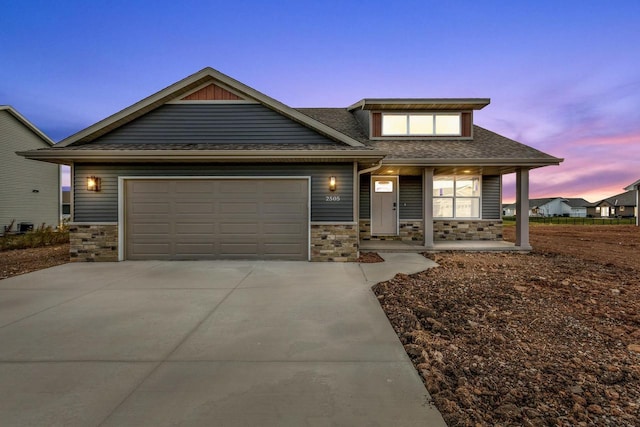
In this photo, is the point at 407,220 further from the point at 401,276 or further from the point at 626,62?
the point at 626,62

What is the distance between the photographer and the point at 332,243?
23.8 ft

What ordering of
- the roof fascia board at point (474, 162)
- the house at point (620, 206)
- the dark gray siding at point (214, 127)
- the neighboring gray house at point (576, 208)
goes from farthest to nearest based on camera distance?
1. the neighboring gray house at point (576, 208)
2. the house at point (620, 206)
3. the roof fascia board at point (474, 162)
4. the dark gray siding at point (214, 127)

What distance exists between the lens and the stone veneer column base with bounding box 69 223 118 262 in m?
7.26

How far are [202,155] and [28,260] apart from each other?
18.6ft

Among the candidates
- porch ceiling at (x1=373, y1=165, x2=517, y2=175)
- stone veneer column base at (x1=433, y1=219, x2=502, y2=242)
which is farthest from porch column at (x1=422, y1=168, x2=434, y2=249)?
stone veneer column base at (x1=433, y1=219, x2=502, y2=242)

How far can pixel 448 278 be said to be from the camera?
17.7 feet

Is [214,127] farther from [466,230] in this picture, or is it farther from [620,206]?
[620,206]

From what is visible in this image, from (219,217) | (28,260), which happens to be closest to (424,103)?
(219,217)

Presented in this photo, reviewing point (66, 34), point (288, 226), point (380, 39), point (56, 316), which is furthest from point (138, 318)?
point (66, 34)

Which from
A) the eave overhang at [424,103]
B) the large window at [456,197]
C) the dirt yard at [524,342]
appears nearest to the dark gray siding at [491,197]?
the large window at [456,197]

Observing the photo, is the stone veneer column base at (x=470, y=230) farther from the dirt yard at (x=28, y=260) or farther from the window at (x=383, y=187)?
the dirt yard at (x=28, y=260)

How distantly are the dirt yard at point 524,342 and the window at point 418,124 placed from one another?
6.22 meters

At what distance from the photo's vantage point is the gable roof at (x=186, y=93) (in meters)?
7.32

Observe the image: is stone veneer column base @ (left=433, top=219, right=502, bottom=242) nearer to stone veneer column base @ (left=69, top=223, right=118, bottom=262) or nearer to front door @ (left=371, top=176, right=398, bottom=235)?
front door @ (left=371, top=176, right=398, bottom=235)
